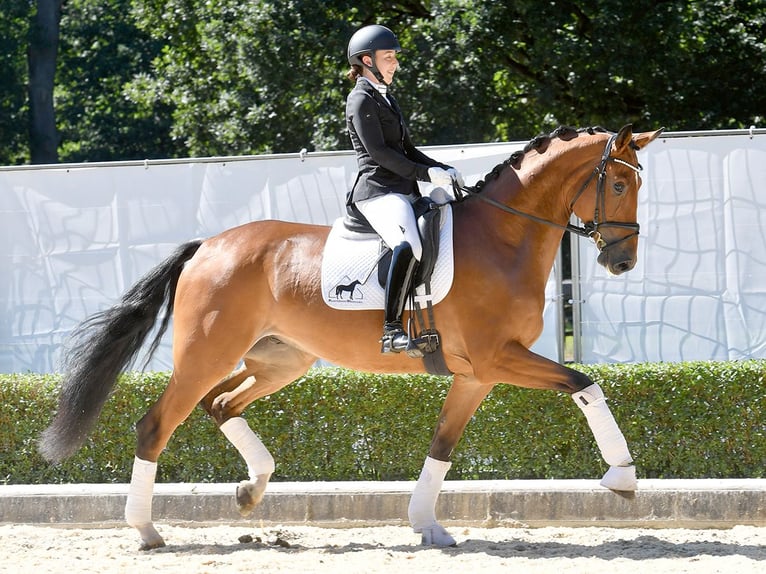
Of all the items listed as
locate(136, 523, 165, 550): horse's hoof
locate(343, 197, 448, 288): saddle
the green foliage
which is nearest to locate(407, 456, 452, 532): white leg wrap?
locate(343, 197, 448, 288): saddle

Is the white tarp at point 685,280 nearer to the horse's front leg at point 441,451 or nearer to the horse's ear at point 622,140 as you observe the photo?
the horse's front leg at point 441,451

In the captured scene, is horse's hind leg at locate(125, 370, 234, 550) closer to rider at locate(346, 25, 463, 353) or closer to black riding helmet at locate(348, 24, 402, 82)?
rider at locate(346, 25, 463, 353)

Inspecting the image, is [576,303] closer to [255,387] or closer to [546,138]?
[546,138]

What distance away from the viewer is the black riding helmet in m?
5.86

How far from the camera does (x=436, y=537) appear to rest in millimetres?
5957

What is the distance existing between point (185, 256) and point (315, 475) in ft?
6.17

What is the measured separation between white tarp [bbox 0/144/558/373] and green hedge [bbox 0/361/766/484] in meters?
1.63

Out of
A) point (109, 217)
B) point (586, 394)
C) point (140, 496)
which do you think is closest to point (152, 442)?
point (140, 496)

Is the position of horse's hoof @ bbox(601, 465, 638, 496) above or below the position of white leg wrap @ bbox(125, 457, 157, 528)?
above

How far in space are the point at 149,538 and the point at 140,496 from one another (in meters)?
0.24

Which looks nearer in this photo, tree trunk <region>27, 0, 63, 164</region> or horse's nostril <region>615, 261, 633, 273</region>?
horse's nostril <region>615, 261, 633, 273</region>

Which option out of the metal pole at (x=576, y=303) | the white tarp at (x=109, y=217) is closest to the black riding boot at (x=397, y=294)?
the metal pole at (x=576, y=303)

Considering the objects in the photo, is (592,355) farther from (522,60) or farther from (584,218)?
(522,60)

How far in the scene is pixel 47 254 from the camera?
932 cm
